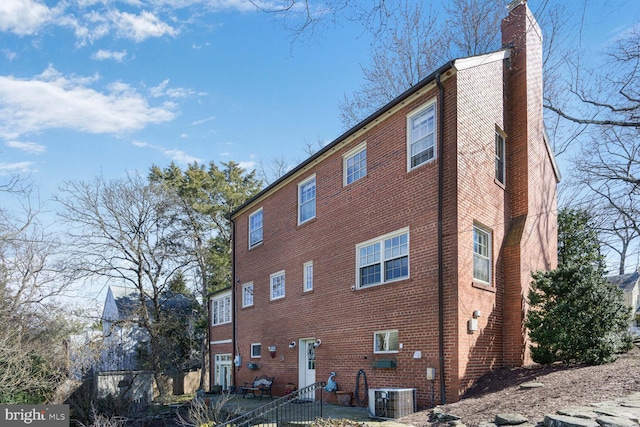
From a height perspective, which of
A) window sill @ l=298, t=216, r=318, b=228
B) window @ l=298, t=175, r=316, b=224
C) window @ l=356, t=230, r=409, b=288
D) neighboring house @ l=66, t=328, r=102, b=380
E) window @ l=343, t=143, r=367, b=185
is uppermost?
window @ l=343, t=143, r=367, b=185

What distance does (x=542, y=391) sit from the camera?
28.6ft

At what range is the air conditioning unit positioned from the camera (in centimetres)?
985

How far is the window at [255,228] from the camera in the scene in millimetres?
19719

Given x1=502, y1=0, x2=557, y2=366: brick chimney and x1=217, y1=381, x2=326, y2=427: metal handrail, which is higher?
x1=502, y1=0, x2=557, y2=366: brick chimney

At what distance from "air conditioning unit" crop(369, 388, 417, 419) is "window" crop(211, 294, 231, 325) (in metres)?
12.9

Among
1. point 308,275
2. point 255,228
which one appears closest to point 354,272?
point 308,275

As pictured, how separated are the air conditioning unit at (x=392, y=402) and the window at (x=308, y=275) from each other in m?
5.65

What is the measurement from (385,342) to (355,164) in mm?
4964

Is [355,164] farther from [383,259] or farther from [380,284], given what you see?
[380,284]

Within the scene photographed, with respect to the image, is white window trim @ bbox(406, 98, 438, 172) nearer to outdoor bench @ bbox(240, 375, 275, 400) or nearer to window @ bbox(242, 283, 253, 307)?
outdoor bench @ bbox(240, 375, 275, 400)

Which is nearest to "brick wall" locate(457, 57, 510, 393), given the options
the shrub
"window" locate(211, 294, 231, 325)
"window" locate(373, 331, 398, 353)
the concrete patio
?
the shrub

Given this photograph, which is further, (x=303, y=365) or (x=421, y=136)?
(x=303, y=365)

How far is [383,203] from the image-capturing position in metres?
12.7

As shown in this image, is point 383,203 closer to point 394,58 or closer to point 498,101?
point 498,101
